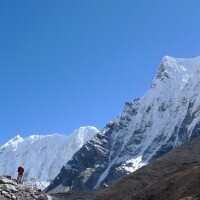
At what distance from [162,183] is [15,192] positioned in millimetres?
61475

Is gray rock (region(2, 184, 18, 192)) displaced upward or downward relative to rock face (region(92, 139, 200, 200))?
downward

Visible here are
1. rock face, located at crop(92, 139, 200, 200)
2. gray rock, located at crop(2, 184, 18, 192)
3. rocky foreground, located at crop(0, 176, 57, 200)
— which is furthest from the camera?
rock face, located at crop(92, 139, 200, 200)

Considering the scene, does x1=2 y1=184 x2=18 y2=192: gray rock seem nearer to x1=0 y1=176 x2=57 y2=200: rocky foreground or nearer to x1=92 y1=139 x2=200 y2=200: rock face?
x1=0 y1=176 x2=57 y2=200: rocky foreground

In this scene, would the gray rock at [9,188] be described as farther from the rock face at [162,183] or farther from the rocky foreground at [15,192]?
the rock face at [162,183]

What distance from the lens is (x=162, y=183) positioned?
339ft

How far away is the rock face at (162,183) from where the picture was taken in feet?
264

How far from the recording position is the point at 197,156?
195000 mm

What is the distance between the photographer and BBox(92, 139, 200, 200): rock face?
3172 inches

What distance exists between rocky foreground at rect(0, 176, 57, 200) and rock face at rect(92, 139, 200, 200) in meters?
13.5

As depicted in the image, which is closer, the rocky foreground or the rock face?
the rocky foreground

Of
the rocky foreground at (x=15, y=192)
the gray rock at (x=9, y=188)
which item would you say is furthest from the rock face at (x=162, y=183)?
the gray rock at (x=9, y=188)

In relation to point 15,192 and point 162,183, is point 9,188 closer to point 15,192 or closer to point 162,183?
point 15,192

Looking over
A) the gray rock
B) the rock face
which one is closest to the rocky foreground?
the gray rock

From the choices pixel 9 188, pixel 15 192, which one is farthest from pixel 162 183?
pixel 9 188
